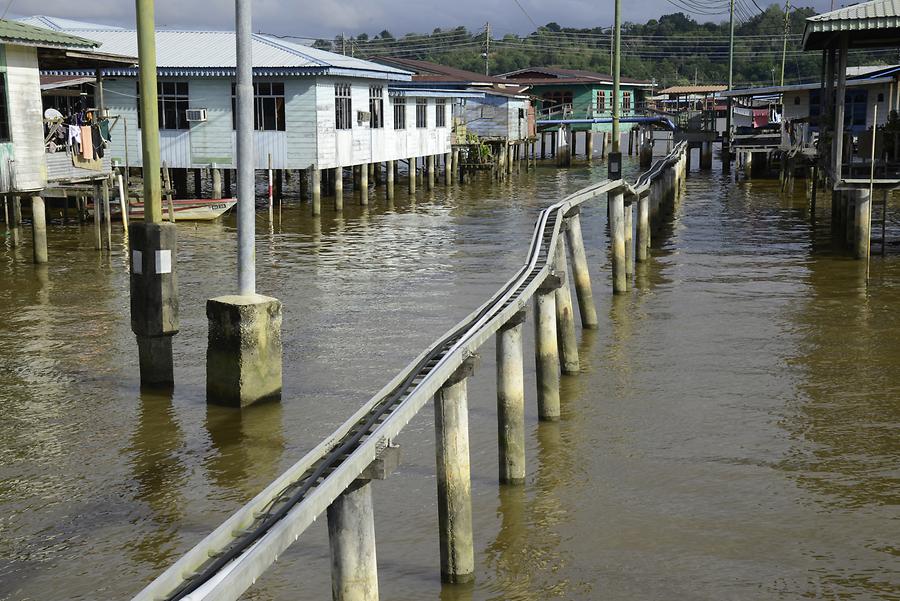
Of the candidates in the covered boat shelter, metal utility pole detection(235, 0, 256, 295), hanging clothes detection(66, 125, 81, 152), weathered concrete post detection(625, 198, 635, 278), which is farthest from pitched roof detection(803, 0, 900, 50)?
hanging clothes detection(66, 125, 81, 152)

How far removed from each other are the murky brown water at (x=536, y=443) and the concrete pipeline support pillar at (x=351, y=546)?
204 centimetres

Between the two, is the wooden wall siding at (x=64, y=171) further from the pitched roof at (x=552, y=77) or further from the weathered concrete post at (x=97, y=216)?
the pitched roof at (x=552, y=77)

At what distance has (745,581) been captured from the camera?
→ 8.24m

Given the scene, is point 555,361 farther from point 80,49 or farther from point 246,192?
point 80,49

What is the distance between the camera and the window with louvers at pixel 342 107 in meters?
36.2

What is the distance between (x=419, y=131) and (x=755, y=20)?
137 m

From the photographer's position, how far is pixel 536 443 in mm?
11430

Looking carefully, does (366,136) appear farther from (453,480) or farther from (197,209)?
(453,480)

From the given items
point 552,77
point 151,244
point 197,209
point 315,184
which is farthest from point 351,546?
point 552,77

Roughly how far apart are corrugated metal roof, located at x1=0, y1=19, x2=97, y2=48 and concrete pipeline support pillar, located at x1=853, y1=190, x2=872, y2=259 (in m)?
16.2

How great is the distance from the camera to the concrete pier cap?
11609 millimetres

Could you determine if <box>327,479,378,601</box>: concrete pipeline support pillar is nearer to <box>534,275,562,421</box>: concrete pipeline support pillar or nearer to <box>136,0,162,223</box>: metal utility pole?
<box>534,275,562,421</box>: concrete pipeline support pillar

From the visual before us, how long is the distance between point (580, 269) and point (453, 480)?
917 cm

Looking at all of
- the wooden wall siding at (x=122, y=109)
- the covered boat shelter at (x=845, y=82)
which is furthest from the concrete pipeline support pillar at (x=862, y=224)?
the wooden wall siding at (x=122, y=109)
